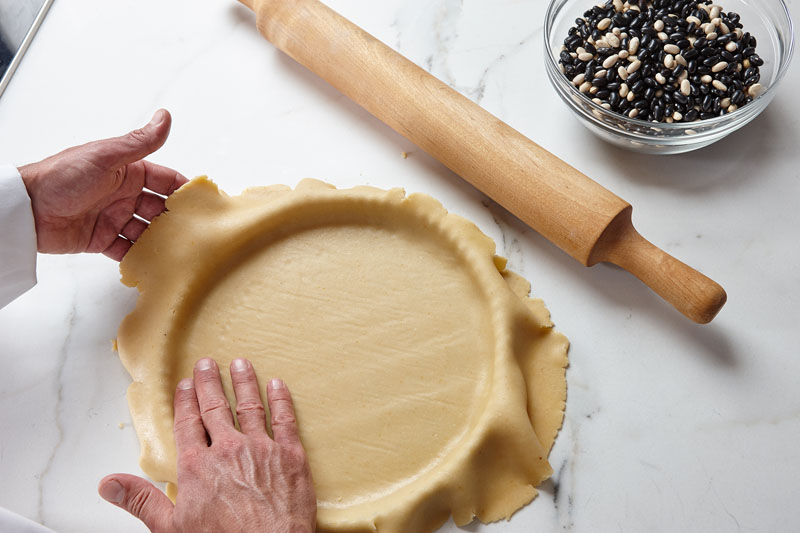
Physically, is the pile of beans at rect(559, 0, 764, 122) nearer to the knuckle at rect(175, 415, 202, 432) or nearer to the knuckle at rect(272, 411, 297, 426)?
the knuckle at rect(272, 411, 297, 426)

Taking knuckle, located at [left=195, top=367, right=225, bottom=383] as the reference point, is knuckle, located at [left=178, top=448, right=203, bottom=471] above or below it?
below

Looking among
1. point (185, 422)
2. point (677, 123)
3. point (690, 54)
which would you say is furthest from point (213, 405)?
point (690, 54)

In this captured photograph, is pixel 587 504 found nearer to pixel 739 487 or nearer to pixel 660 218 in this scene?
pixel 739 487

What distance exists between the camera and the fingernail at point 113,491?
113cm

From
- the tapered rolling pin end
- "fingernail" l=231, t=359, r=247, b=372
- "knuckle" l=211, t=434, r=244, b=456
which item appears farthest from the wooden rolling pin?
"knuckle" l=211, t=434, r=244, b=456

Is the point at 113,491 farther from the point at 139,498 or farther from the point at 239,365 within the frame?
the point at 239,365

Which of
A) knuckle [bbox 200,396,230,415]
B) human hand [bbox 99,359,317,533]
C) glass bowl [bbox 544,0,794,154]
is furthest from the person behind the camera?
glass bowl [bbox 544,0,794,154]

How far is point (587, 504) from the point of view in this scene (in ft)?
4.01

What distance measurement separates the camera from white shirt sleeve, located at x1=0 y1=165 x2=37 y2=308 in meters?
1.25

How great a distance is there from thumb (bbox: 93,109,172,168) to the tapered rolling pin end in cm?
85

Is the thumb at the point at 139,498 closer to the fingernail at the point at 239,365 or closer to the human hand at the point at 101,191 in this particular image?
the fingernail at the point at 239,365

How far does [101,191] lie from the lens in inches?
49.8

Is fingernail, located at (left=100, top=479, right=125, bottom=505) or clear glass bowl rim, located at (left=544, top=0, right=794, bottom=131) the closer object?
fingernail, located at (left=100, top=479, right=125, bottom=505)

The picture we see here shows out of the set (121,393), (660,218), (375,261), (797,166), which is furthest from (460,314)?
(797,166)
